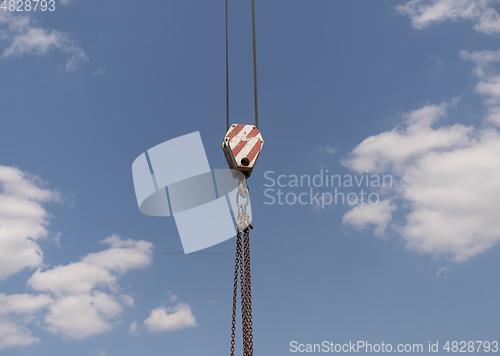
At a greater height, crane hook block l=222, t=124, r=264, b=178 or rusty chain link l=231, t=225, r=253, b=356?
crane hook block l=222, t=124, r=264, b=178

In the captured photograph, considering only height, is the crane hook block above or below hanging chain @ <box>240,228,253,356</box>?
above

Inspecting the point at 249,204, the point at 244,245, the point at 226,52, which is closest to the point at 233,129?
the point at 249,204

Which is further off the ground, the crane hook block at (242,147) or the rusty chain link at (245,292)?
the crane hook block at (242,147)

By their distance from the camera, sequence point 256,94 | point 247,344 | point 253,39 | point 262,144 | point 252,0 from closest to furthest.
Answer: point 247,344 < point 262,144 < point 256,94 < point 253,39 < point 252,0

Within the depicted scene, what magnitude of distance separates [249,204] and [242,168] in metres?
0.57

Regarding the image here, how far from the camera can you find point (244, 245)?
7078 millimetres

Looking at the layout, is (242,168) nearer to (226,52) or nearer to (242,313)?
(242,313)

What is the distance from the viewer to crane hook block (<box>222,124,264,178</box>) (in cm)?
709

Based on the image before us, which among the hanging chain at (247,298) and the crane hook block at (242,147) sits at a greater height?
the crane hook block at (242,147)

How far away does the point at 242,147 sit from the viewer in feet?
23.6

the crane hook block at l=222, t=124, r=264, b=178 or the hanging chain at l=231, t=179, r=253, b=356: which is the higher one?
the crane hook block at l=222, t=124, r=264, b=178

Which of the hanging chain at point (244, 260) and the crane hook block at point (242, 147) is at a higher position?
the crane hook block at point (242, 147)

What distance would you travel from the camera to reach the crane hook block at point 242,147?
7.09 meters

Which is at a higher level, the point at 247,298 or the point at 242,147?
the point at 242,147
